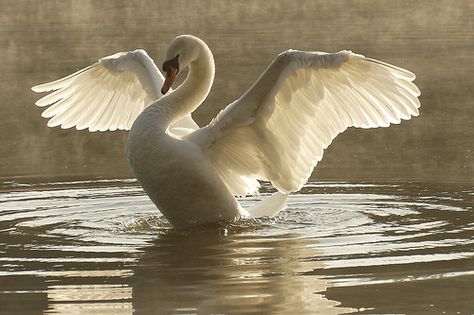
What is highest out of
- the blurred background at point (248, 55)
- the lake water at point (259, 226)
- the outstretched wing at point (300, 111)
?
the outstretched wing at point (300, 111)

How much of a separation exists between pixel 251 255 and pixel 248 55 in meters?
12.6

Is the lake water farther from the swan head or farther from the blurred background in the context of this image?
the swan head

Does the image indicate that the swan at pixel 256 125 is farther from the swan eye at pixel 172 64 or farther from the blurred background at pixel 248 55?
the blurred background at pixel 248 55

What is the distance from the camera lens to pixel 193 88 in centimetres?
1012

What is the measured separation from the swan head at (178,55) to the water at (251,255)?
105 cm

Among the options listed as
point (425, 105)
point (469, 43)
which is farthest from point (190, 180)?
point (469, 43)

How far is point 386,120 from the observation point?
9.51 metres

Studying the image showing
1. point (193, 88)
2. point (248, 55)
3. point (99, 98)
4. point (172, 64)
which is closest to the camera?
point (172, 64)

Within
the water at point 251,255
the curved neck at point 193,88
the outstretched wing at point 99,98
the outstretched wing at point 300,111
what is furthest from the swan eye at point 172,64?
the outstretched wing at point 99,98

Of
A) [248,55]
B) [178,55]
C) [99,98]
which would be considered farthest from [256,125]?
[248,55]

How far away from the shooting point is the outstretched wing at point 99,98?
11352 millimetres

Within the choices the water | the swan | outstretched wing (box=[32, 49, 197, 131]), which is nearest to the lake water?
the water

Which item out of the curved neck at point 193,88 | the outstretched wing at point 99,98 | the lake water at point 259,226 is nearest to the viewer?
the lake water at point 259,226

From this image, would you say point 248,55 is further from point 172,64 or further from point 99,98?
point 172,64
